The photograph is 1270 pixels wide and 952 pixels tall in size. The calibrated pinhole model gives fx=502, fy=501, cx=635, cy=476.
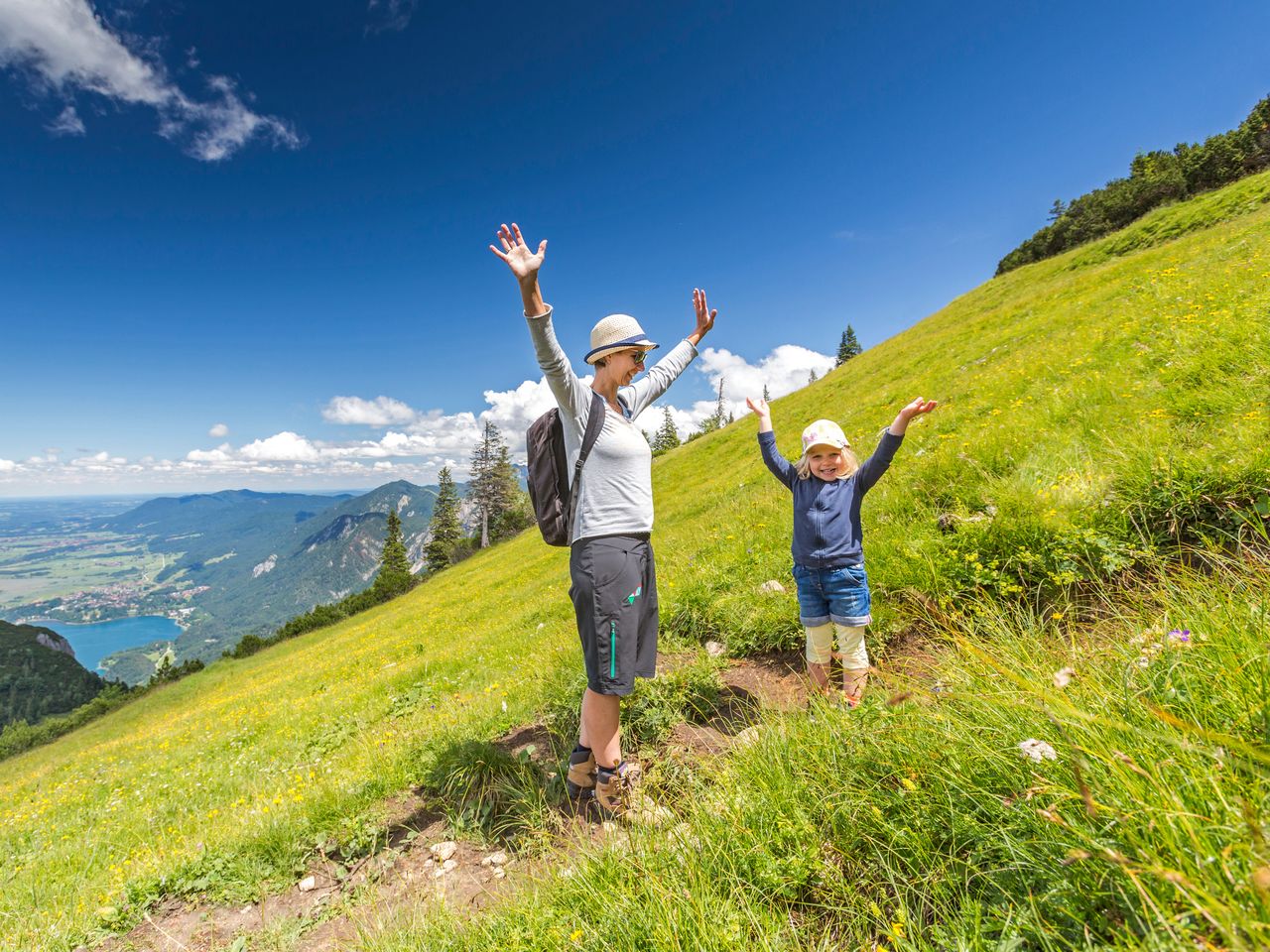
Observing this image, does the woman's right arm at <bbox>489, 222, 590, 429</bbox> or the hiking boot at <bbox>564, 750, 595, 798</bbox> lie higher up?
the woman's right arm at <bbox>489, 222, 590, 429</bbox>

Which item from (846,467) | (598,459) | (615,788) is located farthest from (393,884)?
(846,467)

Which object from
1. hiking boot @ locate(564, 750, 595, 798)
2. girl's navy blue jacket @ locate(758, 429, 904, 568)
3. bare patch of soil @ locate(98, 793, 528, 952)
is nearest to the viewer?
bare patch of soil @ locate(98, 793, 528, 952)

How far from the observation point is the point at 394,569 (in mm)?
56375

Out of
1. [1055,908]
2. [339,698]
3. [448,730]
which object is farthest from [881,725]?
[339,698]

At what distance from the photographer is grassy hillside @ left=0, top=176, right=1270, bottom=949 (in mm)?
1574

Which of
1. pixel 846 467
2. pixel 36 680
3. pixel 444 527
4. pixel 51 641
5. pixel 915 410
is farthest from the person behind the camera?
pixel 51 641

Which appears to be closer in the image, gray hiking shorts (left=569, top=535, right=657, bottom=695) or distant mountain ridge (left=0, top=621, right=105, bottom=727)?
gray hiking shorts (left=569, top=535, right=657, bottom=695)

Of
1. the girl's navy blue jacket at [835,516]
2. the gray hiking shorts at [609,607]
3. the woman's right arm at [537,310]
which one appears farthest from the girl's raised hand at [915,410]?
the woman's right arm at [537,310]

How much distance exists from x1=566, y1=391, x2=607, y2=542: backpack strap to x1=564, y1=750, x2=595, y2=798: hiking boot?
161cm

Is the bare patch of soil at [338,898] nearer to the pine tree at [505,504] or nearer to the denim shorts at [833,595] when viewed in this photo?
the denim shorts at [833,595]

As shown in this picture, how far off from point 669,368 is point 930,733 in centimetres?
318

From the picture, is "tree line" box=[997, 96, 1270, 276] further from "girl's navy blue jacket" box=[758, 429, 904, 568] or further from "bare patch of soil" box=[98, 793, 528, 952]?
"bare patch of soil" box=[98, 793, 528, 952]

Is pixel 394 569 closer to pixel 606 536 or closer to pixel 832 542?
pixel 606 536

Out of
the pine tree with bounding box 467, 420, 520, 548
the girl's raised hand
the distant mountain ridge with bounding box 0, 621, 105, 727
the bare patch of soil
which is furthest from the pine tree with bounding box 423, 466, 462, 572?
the distant mountain ridge with bounding box 0, 621, 105, 727
